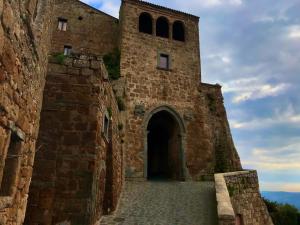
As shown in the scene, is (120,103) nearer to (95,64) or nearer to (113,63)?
(113,63)

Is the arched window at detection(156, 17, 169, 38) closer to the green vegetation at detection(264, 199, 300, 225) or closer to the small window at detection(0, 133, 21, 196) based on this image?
the green vegetation at detection(264, 199, 300, 225)

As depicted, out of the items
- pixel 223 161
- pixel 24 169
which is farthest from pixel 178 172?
pixel 24 169

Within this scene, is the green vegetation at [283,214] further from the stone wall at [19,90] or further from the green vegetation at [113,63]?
the stone wall at [19,90]

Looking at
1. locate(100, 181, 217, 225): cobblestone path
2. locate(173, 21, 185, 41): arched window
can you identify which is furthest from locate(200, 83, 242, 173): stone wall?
locate(100, 181, 217, 225): cobblestone path

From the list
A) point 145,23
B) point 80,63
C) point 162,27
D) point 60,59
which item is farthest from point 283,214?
point 60,59

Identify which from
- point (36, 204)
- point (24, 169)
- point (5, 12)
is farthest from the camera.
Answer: point (36, 204)

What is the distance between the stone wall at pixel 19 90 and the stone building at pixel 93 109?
13 millimetres

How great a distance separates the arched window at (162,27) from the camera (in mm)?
17172

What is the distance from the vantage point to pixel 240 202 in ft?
37.3

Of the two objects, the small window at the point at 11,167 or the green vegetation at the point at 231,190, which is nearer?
→ the small window at the point at 11,167

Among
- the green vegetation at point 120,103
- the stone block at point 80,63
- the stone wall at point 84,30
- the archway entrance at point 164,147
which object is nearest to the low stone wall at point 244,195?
the archway entrance at point 164,147

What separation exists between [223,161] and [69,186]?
1223 cm

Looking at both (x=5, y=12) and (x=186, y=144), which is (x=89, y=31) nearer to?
(x=186, y=144)

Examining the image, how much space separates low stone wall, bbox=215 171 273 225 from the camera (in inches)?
408
